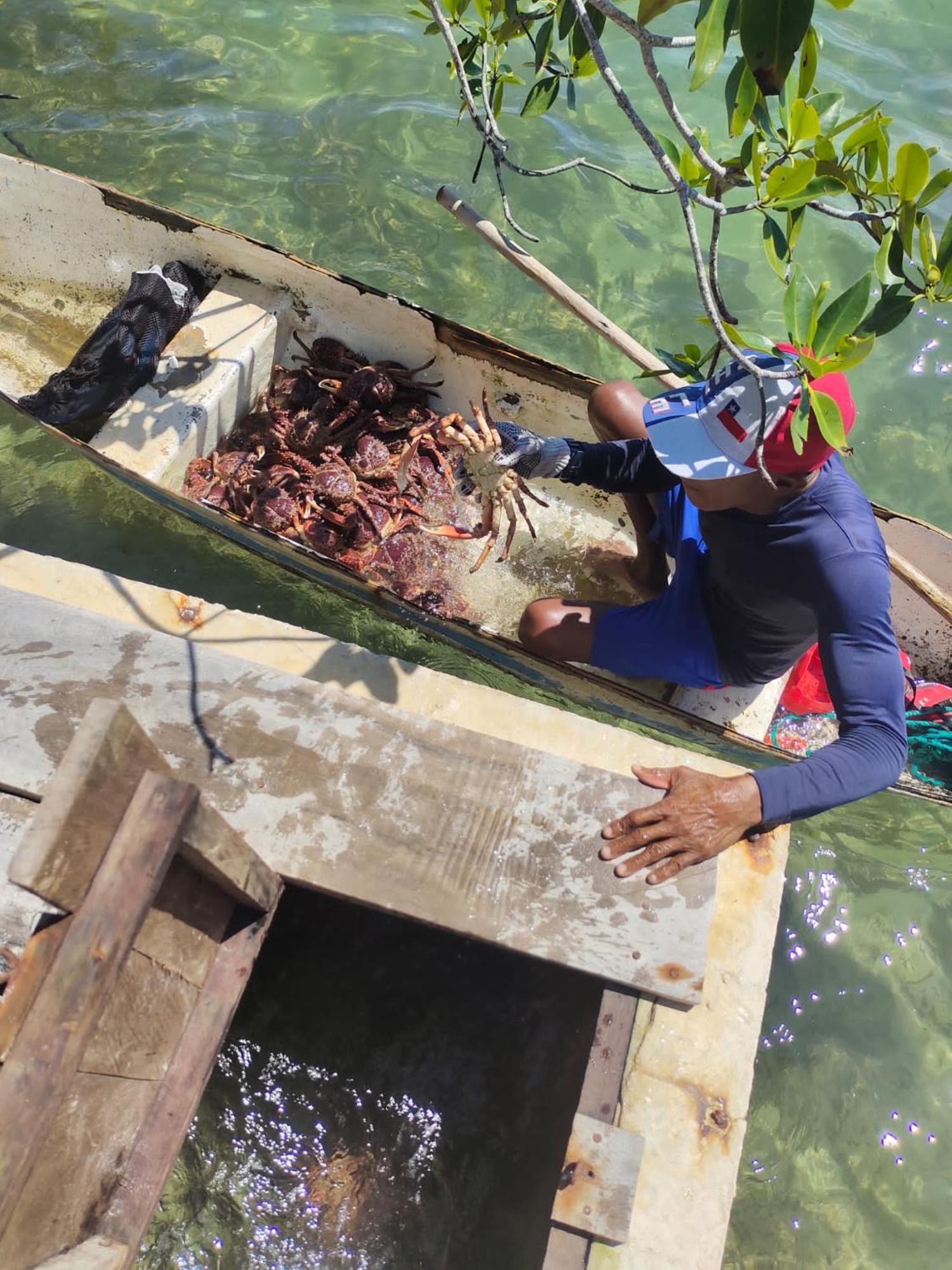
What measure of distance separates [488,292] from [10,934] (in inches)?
227

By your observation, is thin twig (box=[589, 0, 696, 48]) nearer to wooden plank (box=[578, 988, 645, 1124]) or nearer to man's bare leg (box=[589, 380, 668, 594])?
man's bare leg (box=[589, 380, 668, 594])

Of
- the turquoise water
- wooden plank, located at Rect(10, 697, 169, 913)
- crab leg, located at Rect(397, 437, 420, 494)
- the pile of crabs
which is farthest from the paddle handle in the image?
wooden plank, located at Rect(10, 697, 169, 913)

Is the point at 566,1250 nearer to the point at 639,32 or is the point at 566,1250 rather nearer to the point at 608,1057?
the point at 608,1057

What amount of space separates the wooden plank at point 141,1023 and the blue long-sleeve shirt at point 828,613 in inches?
74.3

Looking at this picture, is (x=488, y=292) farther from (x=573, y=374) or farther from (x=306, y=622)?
(x=306, y=622)

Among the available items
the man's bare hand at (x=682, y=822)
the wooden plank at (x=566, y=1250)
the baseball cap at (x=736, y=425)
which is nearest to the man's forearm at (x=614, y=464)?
the baseball cap at (x=736, y=425)

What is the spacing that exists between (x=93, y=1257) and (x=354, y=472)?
392 centimetres

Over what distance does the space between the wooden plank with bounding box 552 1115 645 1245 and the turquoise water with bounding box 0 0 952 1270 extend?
71.7 inches

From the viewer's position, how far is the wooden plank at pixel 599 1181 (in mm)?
2508

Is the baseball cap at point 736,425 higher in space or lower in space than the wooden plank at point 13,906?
higher

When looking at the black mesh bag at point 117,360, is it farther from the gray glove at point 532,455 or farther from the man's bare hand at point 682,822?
the man's bare hand at point 682,822

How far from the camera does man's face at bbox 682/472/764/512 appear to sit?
3084 mm

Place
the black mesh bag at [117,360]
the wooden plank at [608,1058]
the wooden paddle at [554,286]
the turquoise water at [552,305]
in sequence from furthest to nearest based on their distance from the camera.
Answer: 1. the black mesh bag at [117,360]
2. the wooden paddle at [554,286]
3. the turquoise water at [552,305]
4. the wooden plank at [608,1058]

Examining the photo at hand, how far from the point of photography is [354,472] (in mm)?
5031
